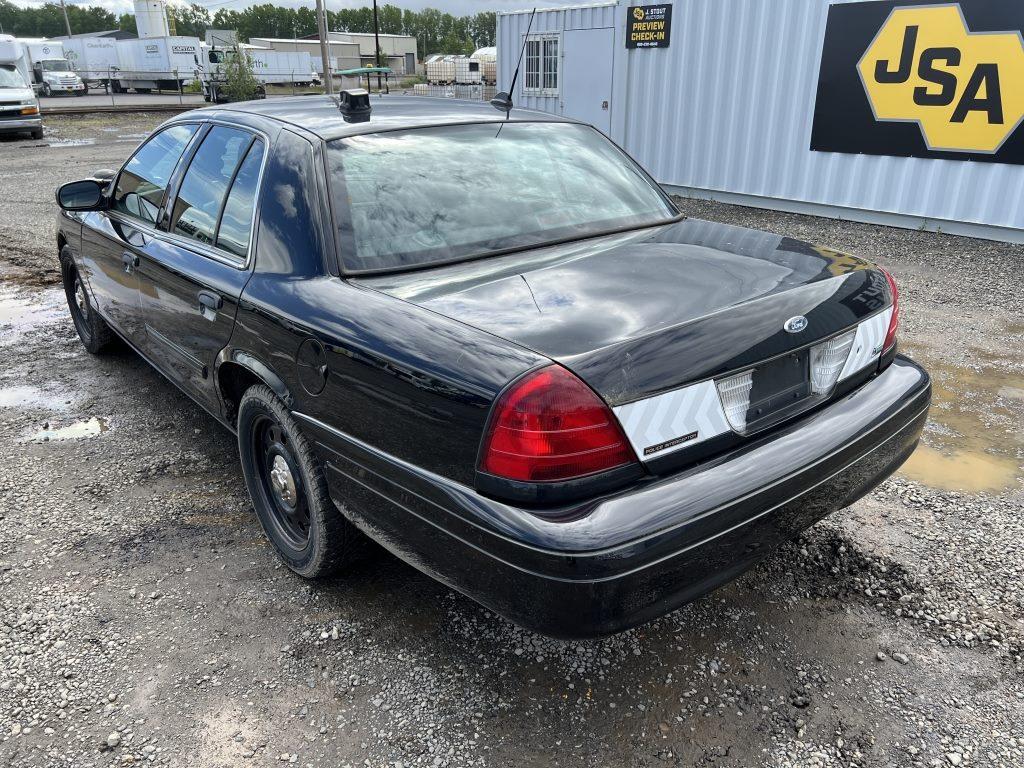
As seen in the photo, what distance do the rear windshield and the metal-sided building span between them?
697 centimetres

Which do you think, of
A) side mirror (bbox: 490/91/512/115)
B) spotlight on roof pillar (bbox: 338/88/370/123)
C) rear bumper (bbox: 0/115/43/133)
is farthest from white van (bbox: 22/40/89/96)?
spotlight on roof pillar (bbox: 338/88/370/123)

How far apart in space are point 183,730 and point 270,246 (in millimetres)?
1567

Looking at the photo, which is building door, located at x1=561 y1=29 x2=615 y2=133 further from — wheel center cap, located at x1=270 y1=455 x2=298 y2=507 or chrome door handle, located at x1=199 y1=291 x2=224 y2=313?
wheel center cap, located at x1=270 y1=455 x2=298 y2=507

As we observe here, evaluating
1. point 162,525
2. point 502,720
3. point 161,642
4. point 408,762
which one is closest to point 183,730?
point 161,642

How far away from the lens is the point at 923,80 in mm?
8617

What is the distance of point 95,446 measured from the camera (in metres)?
4.06

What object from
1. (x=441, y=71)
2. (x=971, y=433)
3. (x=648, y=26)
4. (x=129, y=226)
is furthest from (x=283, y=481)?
(x=441, y=71)

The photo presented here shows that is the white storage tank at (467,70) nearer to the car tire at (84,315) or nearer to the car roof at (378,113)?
the car tire at (84,315)

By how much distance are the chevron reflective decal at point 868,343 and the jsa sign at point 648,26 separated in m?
9.57

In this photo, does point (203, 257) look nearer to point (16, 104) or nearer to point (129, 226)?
point (129, 226)

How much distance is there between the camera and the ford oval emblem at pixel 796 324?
2189mm

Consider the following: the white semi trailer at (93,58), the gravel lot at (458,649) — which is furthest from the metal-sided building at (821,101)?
the white semi trailer at (93,58)

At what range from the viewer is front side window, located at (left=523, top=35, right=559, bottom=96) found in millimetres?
13031

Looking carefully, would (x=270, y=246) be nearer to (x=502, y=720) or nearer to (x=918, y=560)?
(x=502, y=720)
